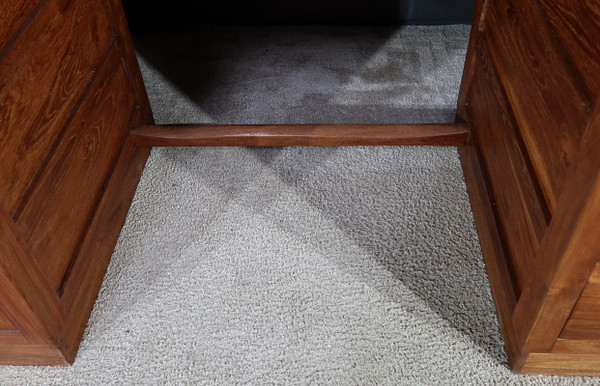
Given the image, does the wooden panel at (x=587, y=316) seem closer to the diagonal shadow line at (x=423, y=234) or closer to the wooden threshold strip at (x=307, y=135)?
the diagonal shadow line at (x=423, y=234)

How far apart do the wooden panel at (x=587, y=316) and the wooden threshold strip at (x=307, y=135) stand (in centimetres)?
56

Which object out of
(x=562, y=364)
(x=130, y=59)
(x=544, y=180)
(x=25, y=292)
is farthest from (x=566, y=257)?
(x=130, y=59)

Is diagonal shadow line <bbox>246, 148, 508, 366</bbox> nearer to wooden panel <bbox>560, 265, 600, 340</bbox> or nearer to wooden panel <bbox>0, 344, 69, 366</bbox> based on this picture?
wooden panel <bbox>560, 265, 600, 340</bbox>

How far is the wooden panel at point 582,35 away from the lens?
71 cm

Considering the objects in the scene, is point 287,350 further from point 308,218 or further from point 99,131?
point 99,131

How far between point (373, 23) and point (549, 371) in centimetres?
128

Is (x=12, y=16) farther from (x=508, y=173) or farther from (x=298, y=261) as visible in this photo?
(x=508, y=173)

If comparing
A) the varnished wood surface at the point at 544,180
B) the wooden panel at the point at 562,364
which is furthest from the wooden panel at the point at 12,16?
the wooden panel at the point at 562,364

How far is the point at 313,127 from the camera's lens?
1345 mm

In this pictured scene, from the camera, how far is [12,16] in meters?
0.84

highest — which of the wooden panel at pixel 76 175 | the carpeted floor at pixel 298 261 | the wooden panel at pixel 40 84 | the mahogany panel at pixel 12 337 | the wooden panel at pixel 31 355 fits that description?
the wooden panel at pixel 40 84

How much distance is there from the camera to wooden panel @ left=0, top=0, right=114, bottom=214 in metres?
0.83

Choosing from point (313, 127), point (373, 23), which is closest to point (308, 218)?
point (313, 127)

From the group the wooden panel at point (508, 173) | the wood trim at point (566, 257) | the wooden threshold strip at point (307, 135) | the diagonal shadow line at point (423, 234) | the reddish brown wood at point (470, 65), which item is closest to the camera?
the wood trim at point (566, 257)
